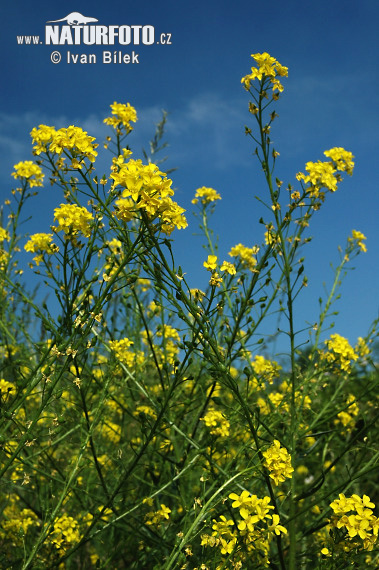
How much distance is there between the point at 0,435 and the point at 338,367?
237 cm

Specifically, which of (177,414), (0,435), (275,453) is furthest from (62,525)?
(275,453)

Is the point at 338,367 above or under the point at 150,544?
above

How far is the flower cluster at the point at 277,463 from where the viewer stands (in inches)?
83.4

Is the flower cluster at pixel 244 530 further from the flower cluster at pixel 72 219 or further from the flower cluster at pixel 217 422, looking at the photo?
the flower cluster at pixel 72 219

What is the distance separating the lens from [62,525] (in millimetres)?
3152

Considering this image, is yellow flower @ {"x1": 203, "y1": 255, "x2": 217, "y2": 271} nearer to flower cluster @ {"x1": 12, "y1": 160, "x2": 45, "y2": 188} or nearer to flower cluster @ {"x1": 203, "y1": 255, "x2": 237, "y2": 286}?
flower cluster @ {"x1": 203, "y1": 255, "x2": 237, "y2": 286}

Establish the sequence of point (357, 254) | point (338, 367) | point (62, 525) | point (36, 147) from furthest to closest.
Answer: point (357, 254), point (338, 367), point (62, 525), point (36, 147)

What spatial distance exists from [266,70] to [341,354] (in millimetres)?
1865

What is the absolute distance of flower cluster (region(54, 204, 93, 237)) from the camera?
96.2 inches

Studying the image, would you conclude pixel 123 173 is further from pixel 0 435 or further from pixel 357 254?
pixel 357 254

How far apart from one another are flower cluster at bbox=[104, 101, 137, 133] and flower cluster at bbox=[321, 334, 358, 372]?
194cm

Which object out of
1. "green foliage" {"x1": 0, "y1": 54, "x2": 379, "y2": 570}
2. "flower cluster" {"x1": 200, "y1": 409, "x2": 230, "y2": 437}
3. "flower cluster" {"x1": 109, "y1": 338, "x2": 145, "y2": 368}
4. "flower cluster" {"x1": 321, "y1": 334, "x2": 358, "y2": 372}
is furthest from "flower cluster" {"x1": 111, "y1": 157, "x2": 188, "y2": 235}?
"flower cluster" {"x1": 321, "y1": 334, "x2": 358, "y2": 372}

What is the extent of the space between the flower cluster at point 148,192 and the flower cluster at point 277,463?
39.4 inches

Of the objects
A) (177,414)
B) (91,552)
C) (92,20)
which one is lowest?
(91,552)
